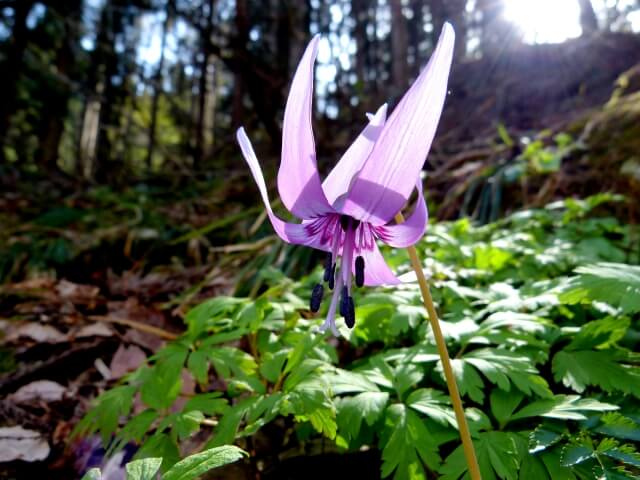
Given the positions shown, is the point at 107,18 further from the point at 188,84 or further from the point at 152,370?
the point at 152,370

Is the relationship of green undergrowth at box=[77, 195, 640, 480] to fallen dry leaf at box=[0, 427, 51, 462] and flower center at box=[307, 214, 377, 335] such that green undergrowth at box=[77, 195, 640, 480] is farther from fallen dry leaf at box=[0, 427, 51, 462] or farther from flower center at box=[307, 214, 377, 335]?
fallen dry leaf at box=[0, 427, 51, 462]

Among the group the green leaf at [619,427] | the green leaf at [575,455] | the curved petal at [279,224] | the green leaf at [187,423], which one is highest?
the curved petal at [279,224]

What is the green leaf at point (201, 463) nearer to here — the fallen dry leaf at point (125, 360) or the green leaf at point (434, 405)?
the green leaf at point (434, 405)

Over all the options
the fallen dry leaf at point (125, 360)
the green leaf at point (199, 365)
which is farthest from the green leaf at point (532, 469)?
the fallen dry leaf at point (125, 360)

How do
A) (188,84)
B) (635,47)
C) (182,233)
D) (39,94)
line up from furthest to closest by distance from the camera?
1. (188,84)
2. (39,94)
3. (635,47)
4. (182,233)

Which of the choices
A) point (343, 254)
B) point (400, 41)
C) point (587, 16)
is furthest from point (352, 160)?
point (587, 16)

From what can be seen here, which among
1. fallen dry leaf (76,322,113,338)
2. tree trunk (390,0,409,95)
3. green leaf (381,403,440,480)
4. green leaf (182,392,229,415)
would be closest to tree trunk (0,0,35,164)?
tree trunk (390,0,409,95)

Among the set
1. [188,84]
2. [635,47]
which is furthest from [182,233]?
[188,84]
